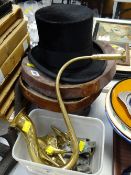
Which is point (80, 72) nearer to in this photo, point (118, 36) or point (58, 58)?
point (58, 58)

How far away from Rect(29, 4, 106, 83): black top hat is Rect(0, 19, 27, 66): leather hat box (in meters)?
0.07

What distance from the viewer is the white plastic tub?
0.50 m

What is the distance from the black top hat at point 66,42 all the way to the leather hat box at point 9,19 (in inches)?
4.3

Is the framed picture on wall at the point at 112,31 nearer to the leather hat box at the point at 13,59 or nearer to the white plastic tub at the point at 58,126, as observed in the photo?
the leather hat box at the point at 13,59

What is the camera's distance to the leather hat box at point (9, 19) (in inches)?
24.9

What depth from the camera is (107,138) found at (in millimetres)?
632

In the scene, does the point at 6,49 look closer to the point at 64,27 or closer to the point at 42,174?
the point at 64,27

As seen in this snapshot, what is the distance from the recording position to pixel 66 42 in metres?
0.55

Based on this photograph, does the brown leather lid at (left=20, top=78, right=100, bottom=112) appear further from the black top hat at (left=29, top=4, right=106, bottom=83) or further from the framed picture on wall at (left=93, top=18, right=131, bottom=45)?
the framed picture on wall at (left=93, top=18, right=131, bottom=45)

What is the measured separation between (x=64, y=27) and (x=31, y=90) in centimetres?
18

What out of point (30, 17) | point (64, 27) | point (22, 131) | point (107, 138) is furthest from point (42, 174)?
point (30, 17)

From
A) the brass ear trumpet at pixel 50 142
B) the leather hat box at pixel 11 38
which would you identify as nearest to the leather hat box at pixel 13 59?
the leather hat box at pixel 11 38

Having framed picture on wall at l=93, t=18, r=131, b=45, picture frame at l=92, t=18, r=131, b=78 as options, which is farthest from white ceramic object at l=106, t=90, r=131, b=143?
framed picture on wall at l=93, t=18, r=131, b=45

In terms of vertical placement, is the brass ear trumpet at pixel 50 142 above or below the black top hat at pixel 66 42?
below
